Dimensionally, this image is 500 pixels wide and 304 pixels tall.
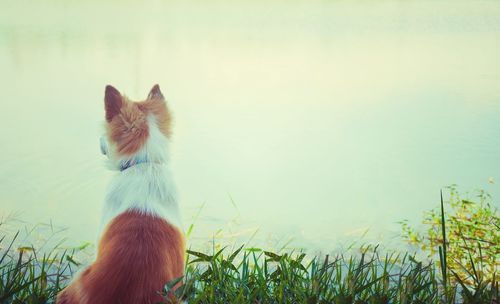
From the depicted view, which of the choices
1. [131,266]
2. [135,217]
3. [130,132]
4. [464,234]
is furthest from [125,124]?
[464,234]

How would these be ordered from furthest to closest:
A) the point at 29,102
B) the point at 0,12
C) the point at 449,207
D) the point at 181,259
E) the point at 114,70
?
the point at 0,12 → the point at 114,70 → the point at 29,102 → the point at 449,207 → the point at 181,259

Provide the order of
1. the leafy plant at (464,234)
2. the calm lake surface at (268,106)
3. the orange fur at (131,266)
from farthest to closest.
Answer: the calm lake surface at (268,106) → the leafy plant at (464,234) → the orange fur at (131,266)

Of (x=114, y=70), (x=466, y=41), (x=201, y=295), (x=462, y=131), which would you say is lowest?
(x=201, y=295)

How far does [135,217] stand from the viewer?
5.19ft

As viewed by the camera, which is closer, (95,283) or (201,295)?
(95,283)

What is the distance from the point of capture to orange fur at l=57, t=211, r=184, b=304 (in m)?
1.41

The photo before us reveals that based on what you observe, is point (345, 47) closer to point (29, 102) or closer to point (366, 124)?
point (366, 124)

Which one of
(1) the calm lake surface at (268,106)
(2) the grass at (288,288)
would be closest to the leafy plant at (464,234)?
(1) the calm lake surface at (268,106)

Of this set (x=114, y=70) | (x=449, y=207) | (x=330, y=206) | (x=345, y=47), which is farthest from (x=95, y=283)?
(x=345, y=47)

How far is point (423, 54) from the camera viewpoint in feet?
11.7

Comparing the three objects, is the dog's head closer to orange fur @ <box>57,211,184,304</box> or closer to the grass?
orange fur @ <box>57,211,184,304</box>

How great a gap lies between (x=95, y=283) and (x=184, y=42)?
228cm

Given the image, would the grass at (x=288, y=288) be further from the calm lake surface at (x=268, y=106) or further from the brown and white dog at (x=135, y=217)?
the calm lake surface at (x=268, y=106)

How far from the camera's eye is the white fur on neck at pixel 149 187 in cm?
164
